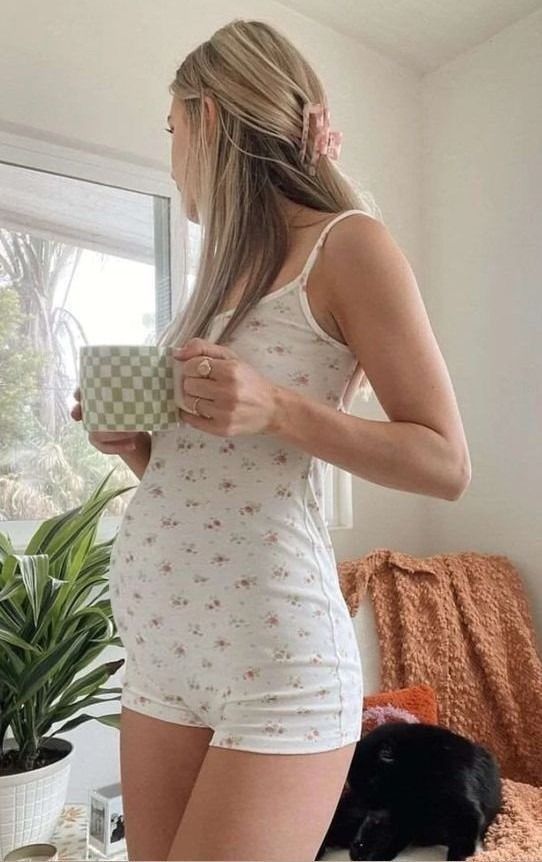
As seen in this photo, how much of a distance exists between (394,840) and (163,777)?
0.84 metres

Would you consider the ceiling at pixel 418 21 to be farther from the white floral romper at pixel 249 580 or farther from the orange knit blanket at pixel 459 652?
the white floral romper at pixel 249 580

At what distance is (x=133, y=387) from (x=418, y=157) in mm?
2219

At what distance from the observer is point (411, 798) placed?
1.53m

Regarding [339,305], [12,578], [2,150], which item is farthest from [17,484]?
[339,305]

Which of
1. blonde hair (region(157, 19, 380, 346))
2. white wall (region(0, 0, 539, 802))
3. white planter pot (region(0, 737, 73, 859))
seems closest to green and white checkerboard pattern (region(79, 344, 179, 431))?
blonde hair (region(157, 19, 380, 346))

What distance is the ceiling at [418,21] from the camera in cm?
237

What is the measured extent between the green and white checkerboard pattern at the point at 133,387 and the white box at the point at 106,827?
3.32ft

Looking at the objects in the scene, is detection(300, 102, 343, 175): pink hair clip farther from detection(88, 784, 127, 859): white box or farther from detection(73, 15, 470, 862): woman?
detection(88, 784, 127, 859): white box

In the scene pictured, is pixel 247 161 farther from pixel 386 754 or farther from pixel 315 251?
pixel 386 754

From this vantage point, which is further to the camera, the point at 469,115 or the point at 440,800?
the point at 469,115

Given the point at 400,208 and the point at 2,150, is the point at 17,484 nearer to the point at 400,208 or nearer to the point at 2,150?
the point at 2,150

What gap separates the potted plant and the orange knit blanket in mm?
734

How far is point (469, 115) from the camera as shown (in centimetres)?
262

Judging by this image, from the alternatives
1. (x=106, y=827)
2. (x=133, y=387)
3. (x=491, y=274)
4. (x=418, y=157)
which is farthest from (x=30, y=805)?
(x=418, y=157)
